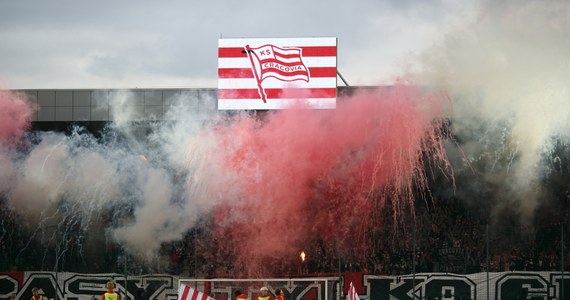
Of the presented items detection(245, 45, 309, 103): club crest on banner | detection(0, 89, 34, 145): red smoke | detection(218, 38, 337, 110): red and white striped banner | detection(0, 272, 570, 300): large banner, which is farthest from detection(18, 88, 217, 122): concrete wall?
detection(0, 272, 570, 300): large banner

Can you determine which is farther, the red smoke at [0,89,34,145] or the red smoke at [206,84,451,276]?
the red smoke at [0,89,34,145]

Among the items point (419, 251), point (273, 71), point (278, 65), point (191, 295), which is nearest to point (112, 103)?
point (273, 71)

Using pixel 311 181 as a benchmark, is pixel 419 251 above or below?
below

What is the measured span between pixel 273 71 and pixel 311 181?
4.40m

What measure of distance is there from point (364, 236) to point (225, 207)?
16.5 feet

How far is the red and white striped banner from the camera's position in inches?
1453

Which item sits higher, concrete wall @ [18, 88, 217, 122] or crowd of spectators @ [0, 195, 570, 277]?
concrete wall @ [18, 88, 217, 122]

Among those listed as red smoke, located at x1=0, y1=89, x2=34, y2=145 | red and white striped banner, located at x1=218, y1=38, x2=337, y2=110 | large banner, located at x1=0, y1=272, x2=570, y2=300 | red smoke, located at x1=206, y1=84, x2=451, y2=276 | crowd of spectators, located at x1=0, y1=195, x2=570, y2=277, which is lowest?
large banner, located at x1=0, y1=272, x2=570, y2=300

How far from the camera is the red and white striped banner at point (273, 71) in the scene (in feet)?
121

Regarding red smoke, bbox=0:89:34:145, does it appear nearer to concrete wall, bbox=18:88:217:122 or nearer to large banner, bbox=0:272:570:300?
concrete wall, bbox=18:88:217:122

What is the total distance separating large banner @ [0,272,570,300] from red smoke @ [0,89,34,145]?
5.96 meters

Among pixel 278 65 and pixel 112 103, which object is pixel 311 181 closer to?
pixel 278 65

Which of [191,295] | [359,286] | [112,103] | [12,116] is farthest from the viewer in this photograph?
[112,103]

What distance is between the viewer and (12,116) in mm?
37156
